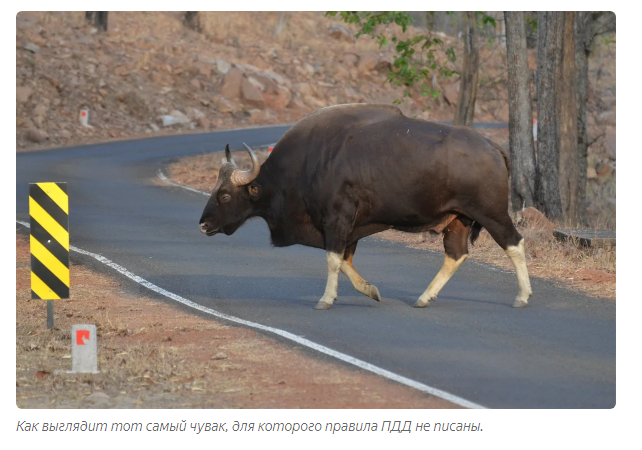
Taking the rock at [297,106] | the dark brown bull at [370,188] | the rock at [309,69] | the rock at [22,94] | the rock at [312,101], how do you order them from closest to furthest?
the dark brown bull at [370,188] → the rock at [22,94] → the rock at [297,106] → the rock at [312,101] → the rock at [309,69]

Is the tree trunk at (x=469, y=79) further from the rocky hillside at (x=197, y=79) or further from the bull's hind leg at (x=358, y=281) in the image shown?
the bull's hind leg at (x=358, y=281)

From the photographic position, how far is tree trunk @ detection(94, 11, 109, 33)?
45.8 meters

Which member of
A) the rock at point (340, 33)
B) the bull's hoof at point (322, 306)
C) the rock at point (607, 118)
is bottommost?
the rock at point (607, 118)

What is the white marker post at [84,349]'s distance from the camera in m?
8.45

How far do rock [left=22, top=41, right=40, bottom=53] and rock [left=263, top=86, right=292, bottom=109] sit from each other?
9.70 m

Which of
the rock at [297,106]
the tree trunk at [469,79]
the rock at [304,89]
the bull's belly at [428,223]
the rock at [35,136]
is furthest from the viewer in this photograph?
the rock at [304,89]

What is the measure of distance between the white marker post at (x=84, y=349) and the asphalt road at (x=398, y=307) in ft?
7.01

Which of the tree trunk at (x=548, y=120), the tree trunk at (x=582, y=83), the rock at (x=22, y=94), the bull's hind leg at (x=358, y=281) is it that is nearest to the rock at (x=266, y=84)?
the rock at (x=22, y=94)

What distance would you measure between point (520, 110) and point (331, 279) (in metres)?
9.80

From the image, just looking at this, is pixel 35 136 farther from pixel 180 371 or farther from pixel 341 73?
pixel 180 371

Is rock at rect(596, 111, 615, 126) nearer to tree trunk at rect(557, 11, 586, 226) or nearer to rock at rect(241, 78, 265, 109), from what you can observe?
rock at rect(241, 78, 265, 109)

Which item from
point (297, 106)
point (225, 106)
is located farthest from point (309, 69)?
point (225, 106)

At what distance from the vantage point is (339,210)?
412 inches

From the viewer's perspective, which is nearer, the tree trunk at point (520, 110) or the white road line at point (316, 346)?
the white road line at point (316, 346)
